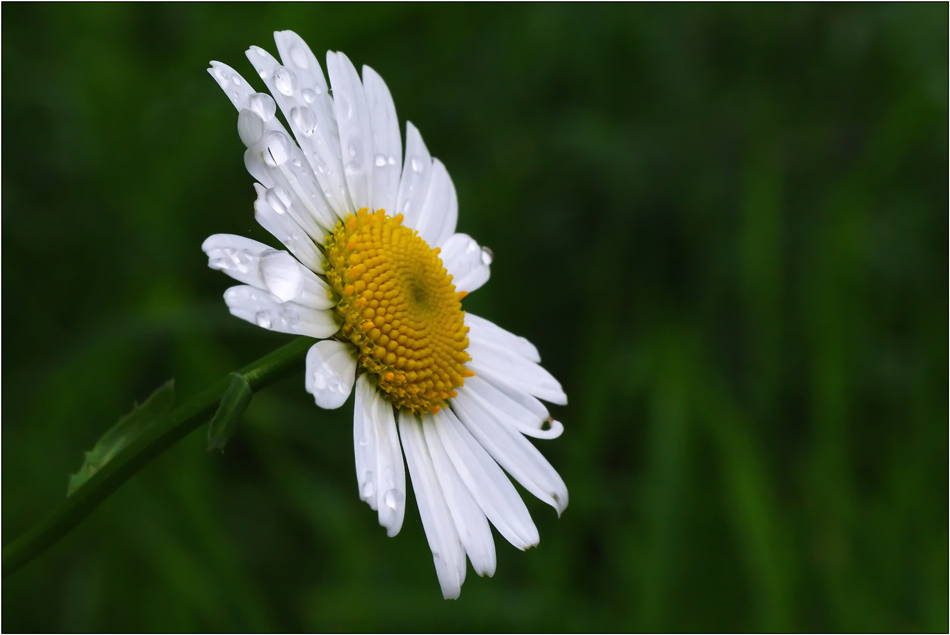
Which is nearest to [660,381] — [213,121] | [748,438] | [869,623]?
[748,438]

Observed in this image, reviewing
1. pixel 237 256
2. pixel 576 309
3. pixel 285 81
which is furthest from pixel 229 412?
pixel 576 309

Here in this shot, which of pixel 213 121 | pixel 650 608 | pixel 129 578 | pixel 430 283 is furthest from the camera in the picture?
pixel 213 121

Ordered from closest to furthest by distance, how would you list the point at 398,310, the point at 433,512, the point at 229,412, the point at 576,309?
the point at 229,412 < the point at 433,512 < the point at 398,310 < the point at 576,309

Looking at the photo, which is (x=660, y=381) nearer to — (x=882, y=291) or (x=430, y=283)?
(x=882, y=291)

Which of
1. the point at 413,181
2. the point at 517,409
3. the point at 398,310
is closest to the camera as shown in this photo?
the point at 398,310

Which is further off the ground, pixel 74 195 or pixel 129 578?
pixel 74 195

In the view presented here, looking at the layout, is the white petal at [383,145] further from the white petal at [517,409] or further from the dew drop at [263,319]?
the dew drop at [263,319]

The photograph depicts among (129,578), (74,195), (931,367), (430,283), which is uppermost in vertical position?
(430,283)

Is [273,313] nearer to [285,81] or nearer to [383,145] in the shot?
[285,81]
